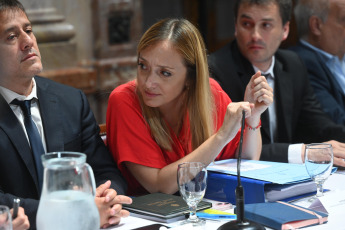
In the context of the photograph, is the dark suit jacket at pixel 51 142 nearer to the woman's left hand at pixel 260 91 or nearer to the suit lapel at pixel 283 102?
the woman's left hand at pixel 260 91

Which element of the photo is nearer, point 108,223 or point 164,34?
point 108,223

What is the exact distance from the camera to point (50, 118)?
2271 mm

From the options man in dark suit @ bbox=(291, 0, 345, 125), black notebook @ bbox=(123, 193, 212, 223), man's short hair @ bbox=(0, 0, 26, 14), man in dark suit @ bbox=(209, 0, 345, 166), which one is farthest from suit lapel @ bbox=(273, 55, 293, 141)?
man's short hair @ bbox=(0, 0, 26, 14)

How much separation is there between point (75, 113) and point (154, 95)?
1.07ft

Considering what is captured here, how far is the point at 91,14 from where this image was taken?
15.5 feet

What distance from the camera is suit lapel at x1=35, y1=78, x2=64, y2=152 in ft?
7.36

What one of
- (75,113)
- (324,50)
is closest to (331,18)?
(324,50)

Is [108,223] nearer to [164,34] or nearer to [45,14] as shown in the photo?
[164,34]

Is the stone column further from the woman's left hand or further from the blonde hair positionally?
the woman's left hand

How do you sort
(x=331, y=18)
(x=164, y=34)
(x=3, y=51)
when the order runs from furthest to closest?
1. (x=331, y=18)
2. (x=164, y=34)
3. (x=3, y=51)

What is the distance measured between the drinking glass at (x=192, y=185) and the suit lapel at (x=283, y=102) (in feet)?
4.86

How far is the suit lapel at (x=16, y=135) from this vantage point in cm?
212

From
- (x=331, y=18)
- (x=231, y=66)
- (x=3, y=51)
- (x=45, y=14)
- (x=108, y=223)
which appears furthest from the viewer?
(x=45, y=14)

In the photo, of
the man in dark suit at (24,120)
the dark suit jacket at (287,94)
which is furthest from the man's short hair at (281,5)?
the man in dark suit at (24,120)
